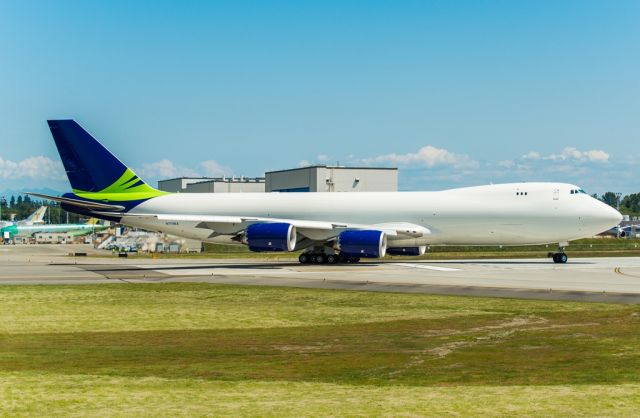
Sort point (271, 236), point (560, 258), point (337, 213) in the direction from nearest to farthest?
point (271, 236)
point (560, 258)
point (337, 213)

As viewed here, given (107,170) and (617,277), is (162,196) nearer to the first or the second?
(107,170)

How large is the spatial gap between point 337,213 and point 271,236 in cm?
587

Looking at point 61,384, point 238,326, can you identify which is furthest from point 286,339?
point 61,384

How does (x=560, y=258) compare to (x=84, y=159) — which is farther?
(x=84, y=159)

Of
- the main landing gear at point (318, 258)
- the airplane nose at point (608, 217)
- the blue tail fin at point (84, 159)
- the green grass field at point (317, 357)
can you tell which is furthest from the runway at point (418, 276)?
the blue tail fin at point (84, 159)

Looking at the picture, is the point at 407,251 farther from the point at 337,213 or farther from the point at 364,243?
the point at 364,243

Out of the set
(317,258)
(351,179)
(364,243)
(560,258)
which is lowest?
(317,258)

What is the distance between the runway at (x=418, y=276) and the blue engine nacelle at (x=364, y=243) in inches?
38.3

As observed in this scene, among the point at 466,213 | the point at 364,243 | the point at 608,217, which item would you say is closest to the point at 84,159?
the point at 364,243

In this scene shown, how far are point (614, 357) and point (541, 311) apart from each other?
902 centimetres

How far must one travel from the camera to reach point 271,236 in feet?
166

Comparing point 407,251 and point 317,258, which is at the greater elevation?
point 407,251

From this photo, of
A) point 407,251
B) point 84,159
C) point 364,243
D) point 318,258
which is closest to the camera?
point 364,243

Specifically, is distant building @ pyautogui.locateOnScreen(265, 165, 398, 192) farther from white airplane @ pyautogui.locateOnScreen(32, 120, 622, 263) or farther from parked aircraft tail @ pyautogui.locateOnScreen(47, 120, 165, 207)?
parked aircraft tail @ pyautogui.locateOnScreen(47, 120, 165, 207)
